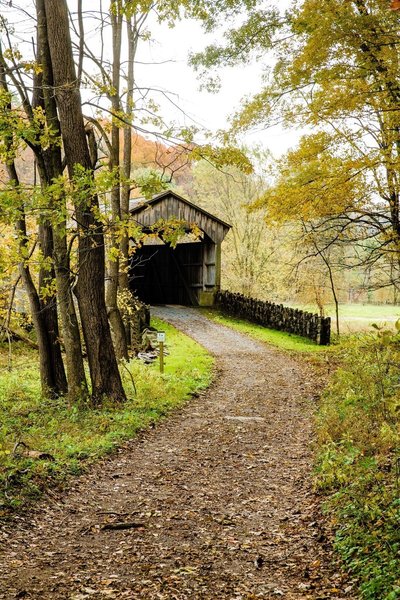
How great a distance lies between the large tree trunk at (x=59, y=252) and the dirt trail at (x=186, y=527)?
74.8 inches

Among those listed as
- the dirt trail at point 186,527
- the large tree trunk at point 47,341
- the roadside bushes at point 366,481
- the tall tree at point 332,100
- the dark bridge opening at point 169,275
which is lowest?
the dirt trail at point 186,527

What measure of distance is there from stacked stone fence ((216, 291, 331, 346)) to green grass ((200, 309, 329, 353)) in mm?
344

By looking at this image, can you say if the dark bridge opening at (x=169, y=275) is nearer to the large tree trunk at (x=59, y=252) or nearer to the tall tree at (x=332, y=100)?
the tall tree at (x=332, y=100)

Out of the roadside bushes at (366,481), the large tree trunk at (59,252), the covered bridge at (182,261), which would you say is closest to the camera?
the roadside bushes at (366,481)

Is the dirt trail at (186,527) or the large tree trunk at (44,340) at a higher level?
the large tree trunk at (44,340)

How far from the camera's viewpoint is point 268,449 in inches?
314

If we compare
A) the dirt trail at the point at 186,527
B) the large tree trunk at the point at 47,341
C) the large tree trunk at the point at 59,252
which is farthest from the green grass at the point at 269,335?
the large tree trunk at the point at 59,252

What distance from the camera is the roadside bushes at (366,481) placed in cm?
379

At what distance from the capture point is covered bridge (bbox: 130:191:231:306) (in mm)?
25609

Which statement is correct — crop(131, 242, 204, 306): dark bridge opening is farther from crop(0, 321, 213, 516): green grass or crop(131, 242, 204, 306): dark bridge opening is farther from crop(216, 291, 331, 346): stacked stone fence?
crop(0, 321, 213, 516): green grass

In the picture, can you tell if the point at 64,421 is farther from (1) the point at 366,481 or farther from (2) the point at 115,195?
(2) the point at 115,195

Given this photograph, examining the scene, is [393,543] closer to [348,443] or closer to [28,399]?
[348,443]

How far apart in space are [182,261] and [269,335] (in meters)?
9.58

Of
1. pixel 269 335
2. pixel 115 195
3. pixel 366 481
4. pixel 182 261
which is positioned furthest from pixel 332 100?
pixel 182 261
